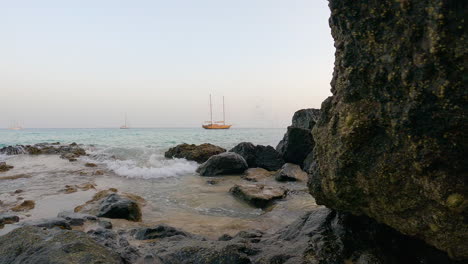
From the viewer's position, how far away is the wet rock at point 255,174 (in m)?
9.38

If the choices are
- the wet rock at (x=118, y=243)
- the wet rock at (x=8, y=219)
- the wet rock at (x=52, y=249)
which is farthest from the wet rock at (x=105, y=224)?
the wet rock at (x=8, y=219)

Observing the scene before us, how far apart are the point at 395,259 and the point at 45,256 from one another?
10.4 ft

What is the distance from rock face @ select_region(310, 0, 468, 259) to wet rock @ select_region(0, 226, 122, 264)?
2399 mm

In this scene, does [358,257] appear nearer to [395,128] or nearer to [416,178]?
[416,178]

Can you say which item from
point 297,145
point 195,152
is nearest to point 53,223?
Result: point 297,145

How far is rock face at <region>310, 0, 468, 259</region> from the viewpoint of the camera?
1641mm

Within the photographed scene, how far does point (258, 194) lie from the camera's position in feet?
20.9

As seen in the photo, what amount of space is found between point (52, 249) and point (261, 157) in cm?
949

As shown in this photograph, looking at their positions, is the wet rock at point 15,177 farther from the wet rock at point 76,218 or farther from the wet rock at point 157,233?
the wet rock at point 157,233

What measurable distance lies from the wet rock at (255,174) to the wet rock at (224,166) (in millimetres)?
357

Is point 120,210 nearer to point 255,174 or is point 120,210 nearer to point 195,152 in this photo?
point 255,174

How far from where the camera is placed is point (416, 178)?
1.92 metres

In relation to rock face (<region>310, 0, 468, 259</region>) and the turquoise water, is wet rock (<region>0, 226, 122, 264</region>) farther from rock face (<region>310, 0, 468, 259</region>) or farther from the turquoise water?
the turquoise water

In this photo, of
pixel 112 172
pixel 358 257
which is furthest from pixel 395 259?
pixel 112 172
